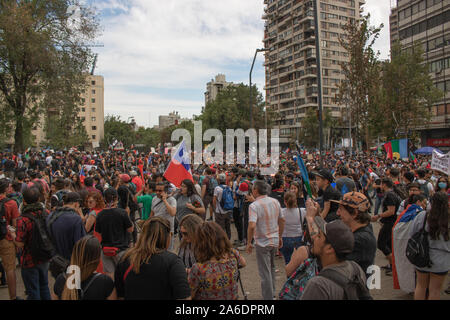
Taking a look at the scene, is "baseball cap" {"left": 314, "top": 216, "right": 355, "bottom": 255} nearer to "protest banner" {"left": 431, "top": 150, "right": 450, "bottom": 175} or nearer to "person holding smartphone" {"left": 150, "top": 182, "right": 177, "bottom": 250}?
"person holding smartphone" {"left": 150, "top": 182, "right": 177, "bottom": 250}

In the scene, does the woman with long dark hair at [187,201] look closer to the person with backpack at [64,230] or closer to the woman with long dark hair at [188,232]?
the person with backpack at [64,230]

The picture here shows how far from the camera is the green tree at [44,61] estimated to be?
2075 cm

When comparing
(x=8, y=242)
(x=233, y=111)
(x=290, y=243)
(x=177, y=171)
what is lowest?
(x=290, y=243)

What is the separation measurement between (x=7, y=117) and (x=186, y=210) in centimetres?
2219

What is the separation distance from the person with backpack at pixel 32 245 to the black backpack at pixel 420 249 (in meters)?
4.52

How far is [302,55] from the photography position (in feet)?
243

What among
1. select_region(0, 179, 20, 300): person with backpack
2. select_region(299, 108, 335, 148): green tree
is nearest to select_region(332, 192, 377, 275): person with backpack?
select_region(0, 179, 20, 300): person with backpack

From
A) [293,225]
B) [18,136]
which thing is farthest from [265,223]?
[18,136]

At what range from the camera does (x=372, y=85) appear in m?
22.8

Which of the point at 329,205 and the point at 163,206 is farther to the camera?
the point at 163,206

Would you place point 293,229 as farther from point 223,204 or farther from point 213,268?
point 213,268

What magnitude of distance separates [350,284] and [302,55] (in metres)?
76.9

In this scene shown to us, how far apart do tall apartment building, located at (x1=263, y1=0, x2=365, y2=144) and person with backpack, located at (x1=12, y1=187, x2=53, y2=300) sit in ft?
222

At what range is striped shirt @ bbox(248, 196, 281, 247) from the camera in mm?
4996
